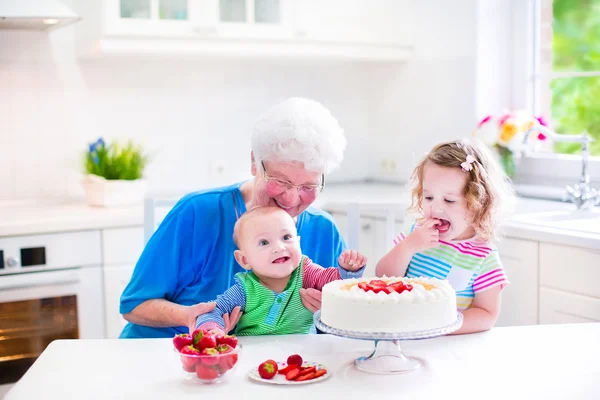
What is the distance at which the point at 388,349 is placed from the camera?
1468 mm

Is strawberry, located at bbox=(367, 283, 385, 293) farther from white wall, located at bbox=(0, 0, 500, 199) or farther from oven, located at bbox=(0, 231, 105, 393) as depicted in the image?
white wall, located at bbox=(0, 0, 500, 199)

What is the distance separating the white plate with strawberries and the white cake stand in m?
0.07

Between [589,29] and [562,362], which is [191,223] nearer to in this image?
[562,362]

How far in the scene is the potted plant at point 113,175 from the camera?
10.3 ft

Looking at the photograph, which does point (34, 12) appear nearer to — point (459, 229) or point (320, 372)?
point (459, 229)

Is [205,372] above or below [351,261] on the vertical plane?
below

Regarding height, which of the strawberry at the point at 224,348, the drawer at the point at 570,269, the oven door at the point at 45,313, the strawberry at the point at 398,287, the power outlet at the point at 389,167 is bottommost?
the oven door at the point at 45,313

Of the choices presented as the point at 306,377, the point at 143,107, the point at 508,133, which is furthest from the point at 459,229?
the point at 143,107

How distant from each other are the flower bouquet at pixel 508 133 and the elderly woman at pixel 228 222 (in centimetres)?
130

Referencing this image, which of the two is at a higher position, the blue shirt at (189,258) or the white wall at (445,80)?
the white wall at (445,80)

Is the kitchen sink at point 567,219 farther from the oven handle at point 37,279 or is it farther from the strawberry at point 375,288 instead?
the oven handle at point 37,279

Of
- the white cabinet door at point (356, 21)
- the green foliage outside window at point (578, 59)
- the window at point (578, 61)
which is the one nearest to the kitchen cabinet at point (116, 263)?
the white cabinet door at point (356, 21)

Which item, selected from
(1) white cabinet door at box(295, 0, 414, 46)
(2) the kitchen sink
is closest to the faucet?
(2) the kitchen sink

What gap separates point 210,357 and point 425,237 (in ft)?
2.26
